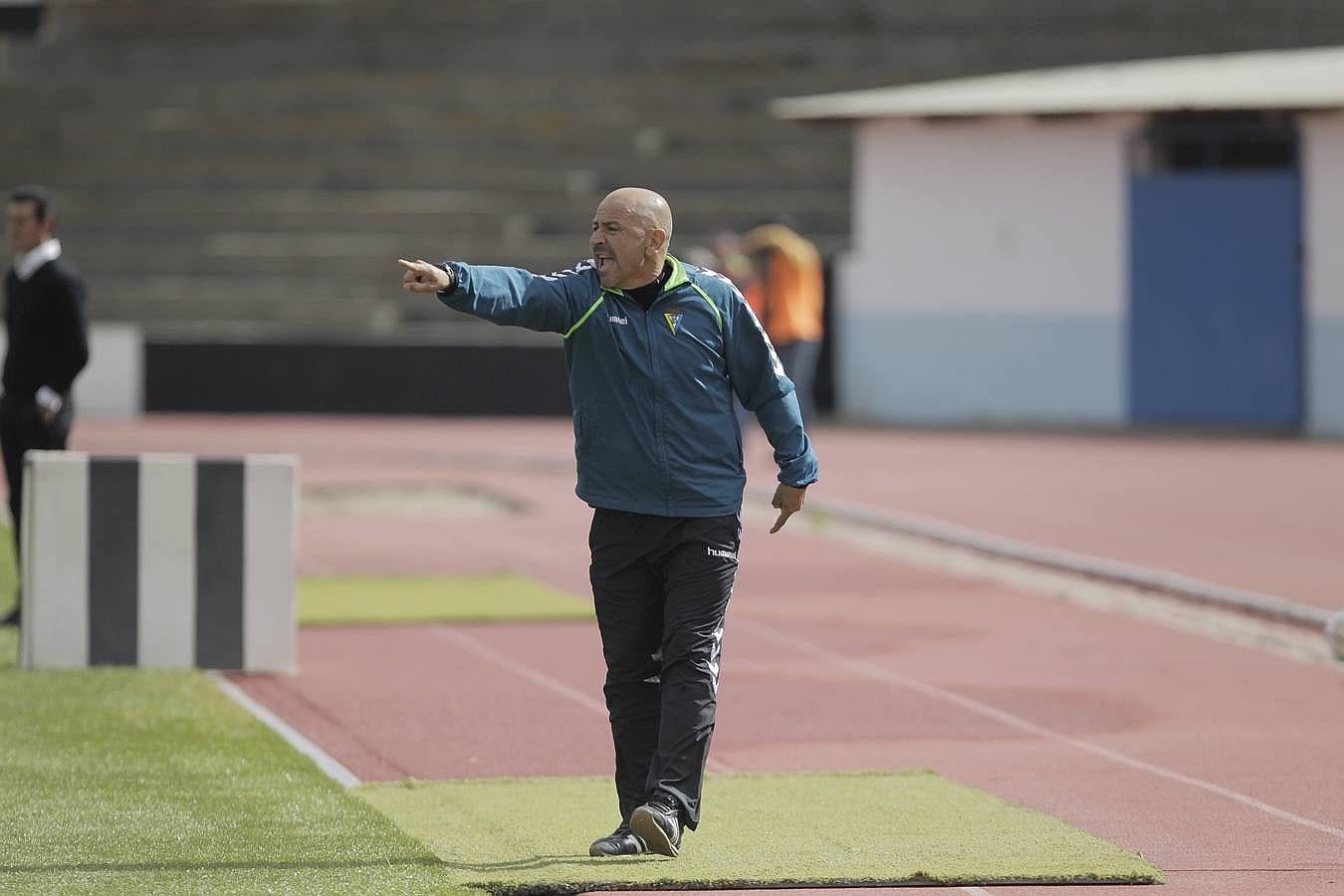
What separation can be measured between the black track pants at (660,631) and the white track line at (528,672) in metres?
1.49

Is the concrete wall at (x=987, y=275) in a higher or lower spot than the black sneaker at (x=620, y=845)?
higher

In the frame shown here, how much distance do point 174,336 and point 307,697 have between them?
19636 millimetres

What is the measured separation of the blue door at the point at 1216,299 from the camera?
25.8m

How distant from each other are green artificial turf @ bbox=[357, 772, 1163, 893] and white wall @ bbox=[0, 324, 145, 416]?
69.4 ft

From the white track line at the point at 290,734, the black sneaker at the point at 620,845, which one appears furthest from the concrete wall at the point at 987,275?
the black sneaker at the point at 620,845

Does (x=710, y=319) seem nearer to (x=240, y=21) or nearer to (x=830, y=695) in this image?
(x=830, y=695)

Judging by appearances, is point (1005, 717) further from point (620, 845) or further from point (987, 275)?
point (987, 275)

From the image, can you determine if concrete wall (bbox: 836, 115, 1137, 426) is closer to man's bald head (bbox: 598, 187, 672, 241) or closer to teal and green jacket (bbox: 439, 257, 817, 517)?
teal and green jacket (bbox: 439, 257, 817, 517)

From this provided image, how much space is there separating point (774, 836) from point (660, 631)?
668 mm

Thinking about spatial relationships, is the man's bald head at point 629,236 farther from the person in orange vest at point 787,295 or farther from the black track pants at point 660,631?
the person in orange vest at point 787,295

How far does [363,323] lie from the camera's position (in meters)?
29.0

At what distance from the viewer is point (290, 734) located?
850 centimetres

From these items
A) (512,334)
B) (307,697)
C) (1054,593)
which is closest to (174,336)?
(512,334)

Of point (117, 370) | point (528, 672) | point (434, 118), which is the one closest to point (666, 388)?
point (528, 672)
